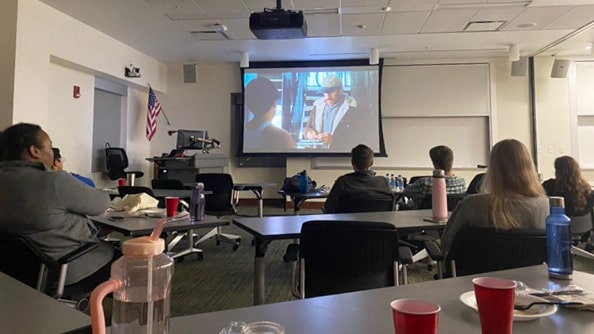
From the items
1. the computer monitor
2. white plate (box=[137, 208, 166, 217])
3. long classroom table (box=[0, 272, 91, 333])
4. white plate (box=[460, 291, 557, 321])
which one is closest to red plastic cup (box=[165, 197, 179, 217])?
white plate (box=[137, 208, 166, 217])

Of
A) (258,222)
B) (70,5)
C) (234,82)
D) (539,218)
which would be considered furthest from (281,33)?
(234,82)

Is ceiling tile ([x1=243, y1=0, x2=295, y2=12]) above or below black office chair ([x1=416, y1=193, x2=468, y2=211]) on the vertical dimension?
above

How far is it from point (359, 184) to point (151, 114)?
5.75m

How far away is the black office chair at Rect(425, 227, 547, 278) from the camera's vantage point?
161 centimetres

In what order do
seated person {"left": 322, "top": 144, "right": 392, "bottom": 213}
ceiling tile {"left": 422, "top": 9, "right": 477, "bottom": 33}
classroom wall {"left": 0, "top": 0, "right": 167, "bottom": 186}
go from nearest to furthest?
seated person {"left": 322, "top": 144, "right": 392, "bottom": 213}
classroom wall {"left": 0, "top": 0, "right": 167, "bottom": 186}
ceiling tile {"left": 422, "top": 9, "right": 477, "bottom": 33}

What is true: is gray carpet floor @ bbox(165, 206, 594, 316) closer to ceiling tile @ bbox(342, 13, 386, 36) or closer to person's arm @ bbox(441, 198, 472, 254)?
person's arm @ bbox(441, 198, 472, 254)

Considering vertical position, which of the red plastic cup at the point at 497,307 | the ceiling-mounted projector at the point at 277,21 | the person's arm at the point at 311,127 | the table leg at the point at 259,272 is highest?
the ceiling-mounted projector at the point at 277,21

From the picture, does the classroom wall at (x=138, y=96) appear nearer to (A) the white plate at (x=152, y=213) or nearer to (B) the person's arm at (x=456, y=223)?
(A) the white plate at (x=152, y=213)

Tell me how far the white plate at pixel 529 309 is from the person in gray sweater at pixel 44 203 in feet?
6.02

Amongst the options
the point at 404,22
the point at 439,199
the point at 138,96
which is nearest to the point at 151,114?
the point at 138,96

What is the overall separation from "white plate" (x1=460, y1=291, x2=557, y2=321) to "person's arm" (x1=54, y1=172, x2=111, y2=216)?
1.82m

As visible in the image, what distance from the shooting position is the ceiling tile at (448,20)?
501cm

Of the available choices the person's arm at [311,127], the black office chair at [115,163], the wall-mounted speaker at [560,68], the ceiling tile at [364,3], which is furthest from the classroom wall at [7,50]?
the wall-mounted speaker at [560,68]

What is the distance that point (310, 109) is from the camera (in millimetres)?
7684
